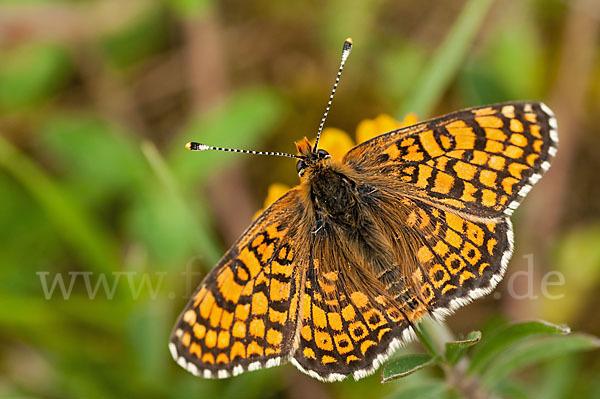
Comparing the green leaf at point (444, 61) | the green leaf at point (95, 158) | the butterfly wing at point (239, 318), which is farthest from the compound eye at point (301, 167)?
the green leaf at point (95, 158)

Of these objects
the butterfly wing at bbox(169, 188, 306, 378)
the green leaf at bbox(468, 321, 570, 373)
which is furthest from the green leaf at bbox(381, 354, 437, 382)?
the butterfly wing at bbox(169, 188, 306, 378)

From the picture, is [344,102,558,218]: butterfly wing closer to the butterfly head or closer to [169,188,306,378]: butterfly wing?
the butterfly head

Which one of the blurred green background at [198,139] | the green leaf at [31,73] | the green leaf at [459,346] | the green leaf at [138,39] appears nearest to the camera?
the green leaf at [459,346]

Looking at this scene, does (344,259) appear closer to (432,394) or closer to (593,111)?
(432,394)

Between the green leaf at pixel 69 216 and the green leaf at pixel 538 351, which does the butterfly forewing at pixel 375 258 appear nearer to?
the green leaf at pixel 538 351

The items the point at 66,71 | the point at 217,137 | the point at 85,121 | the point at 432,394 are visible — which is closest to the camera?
the point at 432,394

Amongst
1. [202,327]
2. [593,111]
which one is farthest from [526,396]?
[593,111]

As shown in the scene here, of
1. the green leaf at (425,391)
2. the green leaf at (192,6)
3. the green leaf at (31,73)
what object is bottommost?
the green leaf at (425,391)
